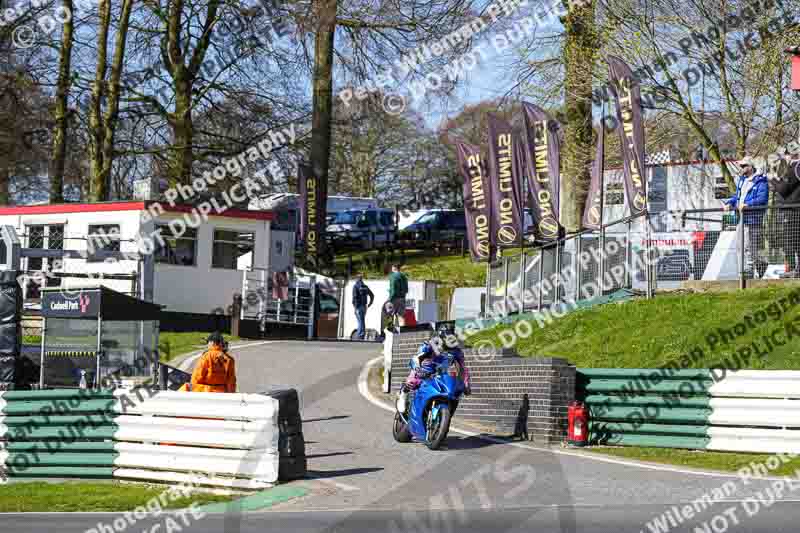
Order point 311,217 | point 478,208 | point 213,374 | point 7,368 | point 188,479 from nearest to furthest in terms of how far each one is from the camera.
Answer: point 188,479, point 213,374, point 7,368, point 478,208, point 311,217

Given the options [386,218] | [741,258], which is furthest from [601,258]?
[386,218]

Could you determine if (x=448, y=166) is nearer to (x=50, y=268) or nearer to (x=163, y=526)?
(x=50, y=268)

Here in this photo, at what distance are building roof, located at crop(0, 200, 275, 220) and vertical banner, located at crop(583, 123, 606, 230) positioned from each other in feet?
44.6

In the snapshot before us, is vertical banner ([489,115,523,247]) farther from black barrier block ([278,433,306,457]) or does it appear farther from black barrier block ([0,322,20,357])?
black barrier block ([278,433,306,457])

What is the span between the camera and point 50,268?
3184cm

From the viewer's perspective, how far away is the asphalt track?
967cm

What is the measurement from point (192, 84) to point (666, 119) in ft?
51.9

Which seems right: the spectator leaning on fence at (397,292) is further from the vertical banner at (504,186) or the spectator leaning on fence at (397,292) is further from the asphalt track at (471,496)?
the asphalt track at (471,496)

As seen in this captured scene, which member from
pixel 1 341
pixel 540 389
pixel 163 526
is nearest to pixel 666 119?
pixel 540 389

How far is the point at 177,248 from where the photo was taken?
32.9m

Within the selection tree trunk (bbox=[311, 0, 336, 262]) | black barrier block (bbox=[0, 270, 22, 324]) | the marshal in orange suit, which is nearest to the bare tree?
tree trunk (bbox=[311, 0, 336, 262])

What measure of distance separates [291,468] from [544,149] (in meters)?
13.0

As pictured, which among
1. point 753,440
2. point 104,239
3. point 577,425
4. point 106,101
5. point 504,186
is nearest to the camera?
point 753,440

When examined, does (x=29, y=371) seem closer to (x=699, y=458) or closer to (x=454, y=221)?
(x=699, y=458)
